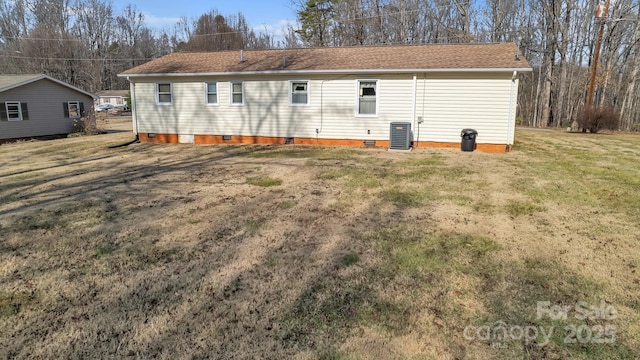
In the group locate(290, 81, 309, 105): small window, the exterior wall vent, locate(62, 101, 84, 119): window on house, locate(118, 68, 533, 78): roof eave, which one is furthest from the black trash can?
locate(62, 101, 84, 119): window on house

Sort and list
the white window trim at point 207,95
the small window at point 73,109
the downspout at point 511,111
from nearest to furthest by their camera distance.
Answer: the downspout at point 511,111, the white window trim at point 207,95, the small window at point 73,109

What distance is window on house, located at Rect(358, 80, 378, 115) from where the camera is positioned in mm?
12656

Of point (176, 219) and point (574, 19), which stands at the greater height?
point (574, 19)

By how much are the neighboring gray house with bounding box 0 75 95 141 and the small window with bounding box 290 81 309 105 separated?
48.5 ft

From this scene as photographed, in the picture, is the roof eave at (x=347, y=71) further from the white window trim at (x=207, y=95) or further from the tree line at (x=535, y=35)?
the tree line at (x=535, y=35)

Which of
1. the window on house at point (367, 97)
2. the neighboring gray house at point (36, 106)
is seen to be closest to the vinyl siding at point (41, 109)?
the neighboring gray house at point (36, 106)

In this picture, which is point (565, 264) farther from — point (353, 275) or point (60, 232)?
point (60, 232)

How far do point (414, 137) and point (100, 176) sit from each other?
31.1 ft

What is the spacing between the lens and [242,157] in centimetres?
1125

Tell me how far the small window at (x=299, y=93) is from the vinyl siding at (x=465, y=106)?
3993 millimetres

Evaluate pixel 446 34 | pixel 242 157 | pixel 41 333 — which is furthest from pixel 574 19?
pixel 41 333

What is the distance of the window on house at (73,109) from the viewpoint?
21.3 metres

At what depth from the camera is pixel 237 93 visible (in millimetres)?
14008

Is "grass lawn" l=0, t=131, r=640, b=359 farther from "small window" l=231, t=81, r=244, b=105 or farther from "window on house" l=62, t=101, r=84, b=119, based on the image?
"window on house" l=62, t=101, r=84, b=119
